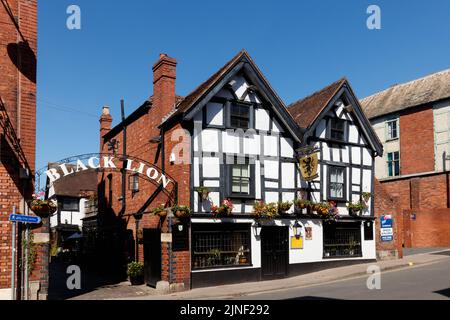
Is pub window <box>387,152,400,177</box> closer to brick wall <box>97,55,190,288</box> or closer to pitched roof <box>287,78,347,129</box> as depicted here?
pitched roof <box>287,78,347,129</box>

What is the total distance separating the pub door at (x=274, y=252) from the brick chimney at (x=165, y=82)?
252 inches

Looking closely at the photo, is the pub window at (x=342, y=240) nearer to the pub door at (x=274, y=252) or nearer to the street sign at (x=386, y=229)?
the street sign at (x=386, y=229)

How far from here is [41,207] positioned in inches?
526

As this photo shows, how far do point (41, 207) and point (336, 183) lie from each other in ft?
42.3

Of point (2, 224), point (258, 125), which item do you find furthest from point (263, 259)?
point (2, 224)

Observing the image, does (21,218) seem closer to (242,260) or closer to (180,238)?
(180,238)

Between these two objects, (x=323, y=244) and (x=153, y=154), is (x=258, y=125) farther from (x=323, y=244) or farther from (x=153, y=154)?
(x=323, y=244)

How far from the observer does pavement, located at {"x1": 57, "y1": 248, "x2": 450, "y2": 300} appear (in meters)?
14.5

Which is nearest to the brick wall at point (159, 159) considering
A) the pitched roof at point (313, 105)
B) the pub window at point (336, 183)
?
the pitched roof at point (313, 105)

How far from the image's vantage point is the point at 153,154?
19.7 metres

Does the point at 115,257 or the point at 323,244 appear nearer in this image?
the point at 323,244

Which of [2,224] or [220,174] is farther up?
[220,174]

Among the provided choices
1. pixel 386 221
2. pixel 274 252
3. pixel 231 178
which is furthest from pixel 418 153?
pixel 231 178
